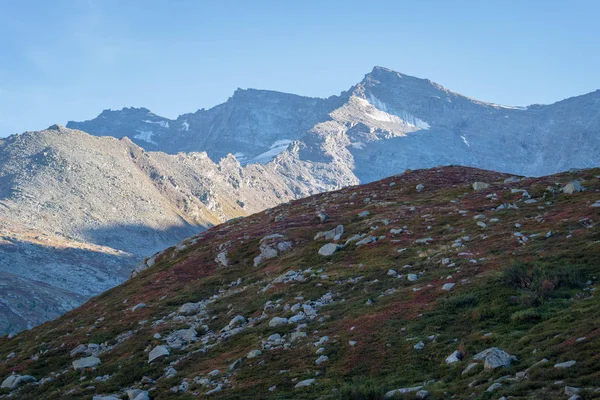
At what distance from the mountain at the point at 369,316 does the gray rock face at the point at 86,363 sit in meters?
0.09

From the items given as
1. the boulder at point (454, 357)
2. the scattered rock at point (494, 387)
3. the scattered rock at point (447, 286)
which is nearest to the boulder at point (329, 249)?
the scattered rock at point (447, 286)

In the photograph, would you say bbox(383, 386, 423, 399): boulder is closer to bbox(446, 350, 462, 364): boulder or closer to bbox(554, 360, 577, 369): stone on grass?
bbox(446, 350, 462, 364): boulder

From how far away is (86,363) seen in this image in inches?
1073

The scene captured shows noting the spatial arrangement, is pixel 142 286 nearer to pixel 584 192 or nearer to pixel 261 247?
pixel 261 247

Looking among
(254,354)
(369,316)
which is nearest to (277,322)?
(254,354)

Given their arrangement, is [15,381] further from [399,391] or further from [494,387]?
[494,387]

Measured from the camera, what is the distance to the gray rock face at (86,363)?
27000mm

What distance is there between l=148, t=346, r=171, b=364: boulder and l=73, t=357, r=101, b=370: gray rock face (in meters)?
3.59

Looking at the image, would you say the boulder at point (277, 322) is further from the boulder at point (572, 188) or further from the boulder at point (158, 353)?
the boulder at point (572, 188)

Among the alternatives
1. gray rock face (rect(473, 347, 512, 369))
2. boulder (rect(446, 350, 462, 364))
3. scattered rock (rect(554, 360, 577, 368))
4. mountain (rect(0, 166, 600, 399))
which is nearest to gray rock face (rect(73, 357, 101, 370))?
mountain (rect(0, 166, 600, 399))

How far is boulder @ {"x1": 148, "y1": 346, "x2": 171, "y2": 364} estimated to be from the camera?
990 inches

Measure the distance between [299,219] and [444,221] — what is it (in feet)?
55.9

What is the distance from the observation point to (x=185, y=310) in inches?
1288

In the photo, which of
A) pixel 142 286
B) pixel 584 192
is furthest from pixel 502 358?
pixel 142 286
